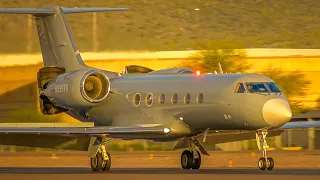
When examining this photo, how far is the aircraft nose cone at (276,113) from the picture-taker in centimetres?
3209

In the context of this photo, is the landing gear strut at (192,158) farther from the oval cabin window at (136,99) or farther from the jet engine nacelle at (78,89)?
the jet engine nacelle at (78,89)

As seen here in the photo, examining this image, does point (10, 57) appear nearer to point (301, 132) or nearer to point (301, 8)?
point (301, 132)

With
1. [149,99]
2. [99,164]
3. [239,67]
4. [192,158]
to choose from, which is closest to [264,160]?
[192,158]

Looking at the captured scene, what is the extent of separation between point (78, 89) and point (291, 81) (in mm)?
38984

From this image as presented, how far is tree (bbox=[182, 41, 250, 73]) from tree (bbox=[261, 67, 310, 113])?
1.92 metres

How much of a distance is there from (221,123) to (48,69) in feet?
25.5

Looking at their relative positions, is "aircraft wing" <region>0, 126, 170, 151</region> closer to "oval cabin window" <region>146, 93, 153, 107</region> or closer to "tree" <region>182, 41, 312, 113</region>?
"oval cabin window" <region>146, 93, 153, 107</region>

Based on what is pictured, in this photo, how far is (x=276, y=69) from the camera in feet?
242

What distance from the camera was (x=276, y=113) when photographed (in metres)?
32.1

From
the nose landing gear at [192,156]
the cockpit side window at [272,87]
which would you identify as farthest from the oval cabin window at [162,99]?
the cockpit side window at [272,87]

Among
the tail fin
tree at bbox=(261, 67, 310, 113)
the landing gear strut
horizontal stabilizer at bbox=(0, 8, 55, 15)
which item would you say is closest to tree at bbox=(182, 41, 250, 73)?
tree at bbox=(261, 67, 310, 113)

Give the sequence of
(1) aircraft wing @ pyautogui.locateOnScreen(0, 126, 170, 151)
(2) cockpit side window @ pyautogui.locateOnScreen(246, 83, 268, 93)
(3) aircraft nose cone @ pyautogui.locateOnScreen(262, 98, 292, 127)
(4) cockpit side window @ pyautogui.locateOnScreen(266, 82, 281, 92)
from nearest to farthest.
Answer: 1. (3) aircraft nose cone @ pyautogui.locateOnScreen(262, 98, 292, 127)
2. (2) cockpit side window @ pyautogui.locateOnScreen(246, 83, 268, 93)
3. (4) cockpit side window @ pyautogui.locateOnScreen(266, 82, 281, 92)
4. (1) aircraft wing @ pyautogui.locateOnScreen(0, 126, 170, 151)

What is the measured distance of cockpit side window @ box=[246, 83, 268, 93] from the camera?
32.9 m

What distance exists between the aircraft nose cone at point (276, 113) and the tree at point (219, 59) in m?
40.2
